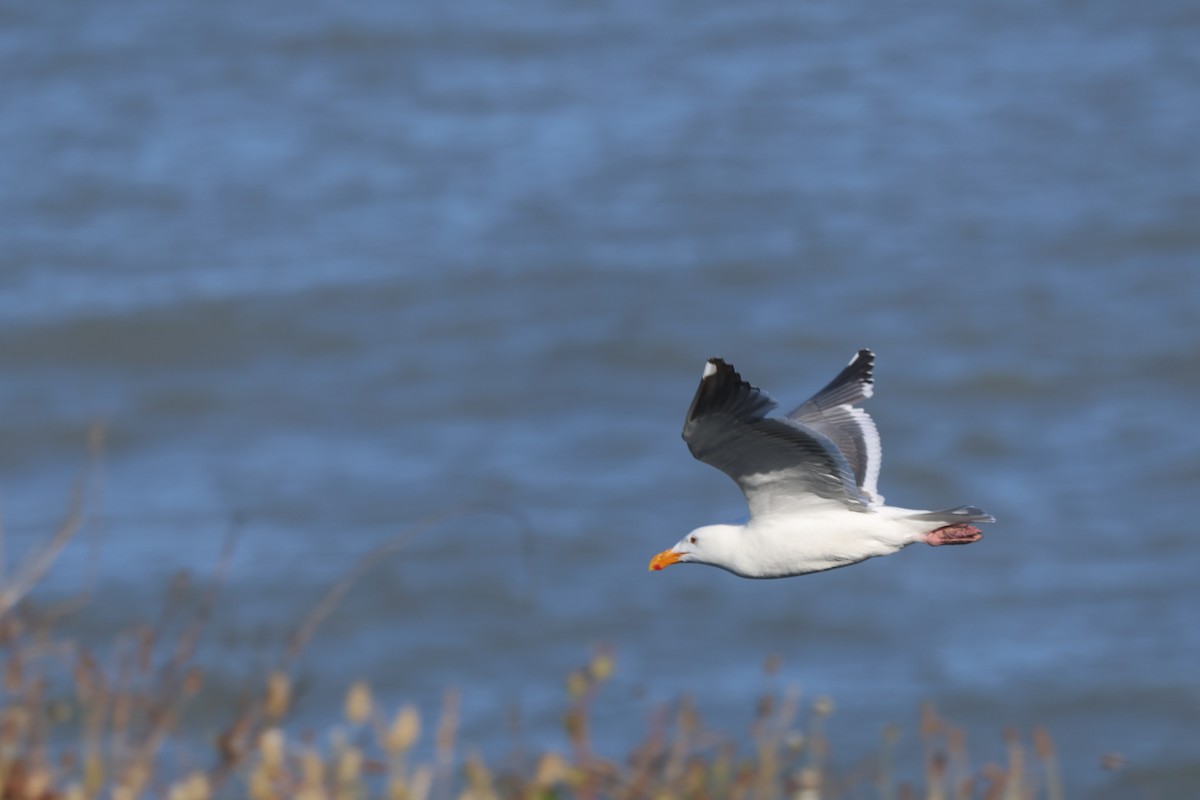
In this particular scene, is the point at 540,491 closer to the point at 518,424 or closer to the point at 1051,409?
the point at 518,424

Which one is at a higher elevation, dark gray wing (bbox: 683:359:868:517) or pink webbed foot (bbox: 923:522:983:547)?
dark gray wing (bbox: 683:359:868:517)

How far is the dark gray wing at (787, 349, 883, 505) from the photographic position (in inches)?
239

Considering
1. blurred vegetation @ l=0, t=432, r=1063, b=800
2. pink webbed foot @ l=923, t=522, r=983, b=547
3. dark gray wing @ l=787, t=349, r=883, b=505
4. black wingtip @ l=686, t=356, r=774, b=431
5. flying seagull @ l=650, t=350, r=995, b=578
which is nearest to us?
blurred vegetation @ l=0, t=432, r=1063, b=800

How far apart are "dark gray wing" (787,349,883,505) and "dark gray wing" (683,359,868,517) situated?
38cm

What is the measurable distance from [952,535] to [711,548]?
792mm

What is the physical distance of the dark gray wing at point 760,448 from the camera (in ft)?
16.3

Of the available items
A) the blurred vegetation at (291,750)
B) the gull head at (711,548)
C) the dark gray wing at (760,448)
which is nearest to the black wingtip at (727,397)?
the dark gray wing at (760,448)

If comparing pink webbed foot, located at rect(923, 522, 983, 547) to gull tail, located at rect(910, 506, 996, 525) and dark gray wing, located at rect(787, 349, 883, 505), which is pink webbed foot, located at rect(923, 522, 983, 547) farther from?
dark gray wing, located at rect(787, 349, 883, 505)

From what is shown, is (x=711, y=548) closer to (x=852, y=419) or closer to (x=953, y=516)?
(x=953, y=516)

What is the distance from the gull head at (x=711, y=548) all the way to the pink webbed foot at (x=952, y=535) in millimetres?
626

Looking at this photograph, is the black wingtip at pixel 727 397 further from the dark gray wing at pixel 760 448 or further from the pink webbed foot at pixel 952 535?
the pink webbed foot at pixel 952 535

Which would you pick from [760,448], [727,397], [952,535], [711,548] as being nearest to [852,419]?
[952,535]

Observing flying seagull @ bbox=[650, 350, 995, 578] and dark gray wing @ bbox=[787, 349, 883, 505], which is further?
dark gray wing @ bbox=[787, 349, 883, 505]

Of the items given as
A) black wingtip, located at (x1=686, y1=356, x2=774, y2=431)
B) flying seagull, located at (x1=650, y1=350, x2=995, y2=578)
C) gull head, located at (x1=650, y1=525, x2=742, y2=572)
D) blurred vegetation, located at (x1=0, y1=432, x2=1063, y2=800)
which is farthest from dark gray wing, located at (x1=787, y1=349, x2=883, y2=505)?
blurred vegetation, located at (x1=0, y1=432, x2=1063, y2=800)
